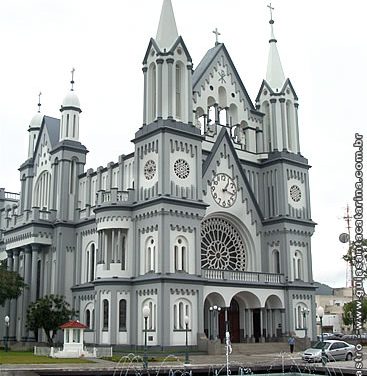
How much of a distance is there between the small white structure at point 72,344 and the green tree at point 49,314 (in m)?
7.26

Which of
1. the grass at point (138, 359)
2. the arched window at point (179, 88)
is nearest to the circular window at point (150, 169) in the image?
the arched window at point (179, 88)

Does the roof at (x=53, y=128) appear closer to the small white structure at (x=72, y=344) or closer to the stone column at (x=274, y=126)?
the stone column at (x=274, y=126)

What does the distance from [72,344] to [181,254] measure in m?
11.0

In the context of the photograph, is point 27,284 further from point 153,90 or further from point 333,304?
point 333,304

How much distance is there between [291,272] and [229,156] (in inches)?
485

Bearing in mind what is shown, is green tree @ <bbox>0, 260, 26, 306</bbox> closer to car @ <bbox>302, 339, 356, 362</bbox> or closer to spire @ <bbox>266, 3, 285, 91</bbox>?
car @ <bbox>302, 339, 356, 362</bbox>

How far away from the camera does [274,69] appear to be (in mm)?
67375

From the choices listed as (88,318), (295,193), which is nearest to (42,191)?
(88,318)

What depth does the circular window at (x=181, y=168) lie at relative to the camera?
53.0 m

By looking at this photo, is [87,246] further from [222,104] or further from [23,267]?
[222,104]

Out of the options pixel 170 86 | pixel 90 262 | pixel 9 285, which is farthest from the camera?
pixel 90 262

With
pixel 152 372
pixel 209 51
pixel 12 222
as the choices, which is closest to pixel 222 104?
pixel 209 51

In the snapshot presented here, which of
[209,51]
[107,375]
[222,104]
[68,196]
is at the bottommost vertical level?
[107,375]

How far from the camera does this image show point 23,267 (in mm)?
64250
